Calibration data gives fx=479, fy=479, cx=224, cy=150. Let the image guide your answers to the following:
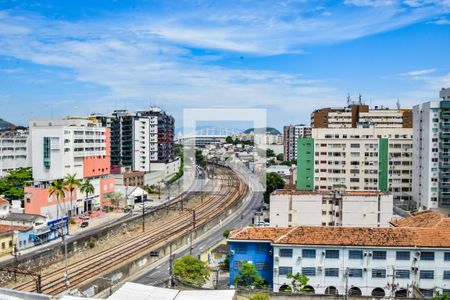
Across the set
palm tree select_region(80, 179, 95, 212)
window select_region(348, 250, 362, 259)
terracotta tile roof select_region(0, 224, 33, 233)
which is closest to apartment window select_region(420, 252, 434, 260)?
window select_region(348, 250, 362, 259)

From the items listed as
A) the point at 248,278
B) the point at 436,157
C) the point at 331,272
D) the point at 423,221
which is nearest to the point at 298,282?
the point at 331,272

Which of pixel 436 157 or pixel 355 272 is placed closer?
pixel 355 272

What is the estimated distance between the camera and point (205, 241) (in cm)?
3169

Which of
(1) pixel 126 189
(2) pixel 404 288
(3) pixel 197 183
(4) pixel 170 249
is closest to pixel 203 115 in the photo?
(4) pixel 170 249

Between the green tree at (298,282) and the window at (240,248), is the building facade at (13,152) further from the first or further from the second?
the green tree at (298,282)

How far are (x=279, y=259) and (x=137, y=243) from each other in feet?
43.7

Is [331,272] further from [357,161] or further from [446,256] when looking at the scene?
[357,161]

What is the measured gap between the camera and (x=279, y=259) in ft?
69.7

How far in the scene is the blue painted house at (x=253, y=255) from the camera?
71.7ft

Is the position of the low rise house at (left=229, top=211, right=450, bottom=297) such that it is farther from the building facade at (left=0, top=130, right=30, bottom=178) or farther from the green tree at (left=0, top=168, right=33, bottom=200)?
the building facade at (left=0, top=130, right=30, bottom=178)

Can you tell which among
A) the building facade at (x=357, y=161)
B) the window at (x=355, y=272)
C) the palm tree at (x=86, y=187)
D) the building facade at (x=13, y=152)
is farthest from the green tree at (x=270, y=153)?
the window at (x=355, y=272)

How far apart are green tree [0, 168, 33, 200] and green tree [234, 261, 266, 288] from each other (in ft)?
87.6

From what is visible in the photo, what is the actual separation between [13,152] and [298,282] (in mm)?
40494

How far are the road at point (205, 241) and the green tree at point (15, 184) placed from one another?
1748cm
